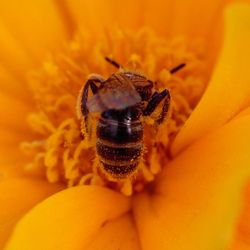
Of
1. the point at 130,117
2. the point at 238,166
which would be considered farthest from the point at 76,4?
the point at 238,166

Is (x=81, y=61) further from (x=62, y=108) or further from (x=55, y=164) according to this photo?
(x=55, y=164)

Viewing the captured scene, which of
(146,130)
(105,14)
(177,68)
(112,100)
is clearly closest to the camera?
(112,100)

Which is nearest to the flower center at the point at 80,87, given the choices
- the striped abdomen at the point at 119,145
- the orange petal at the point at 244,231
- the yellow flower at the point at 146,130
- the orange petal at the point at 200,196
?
the yellow flower at the point at 146,130

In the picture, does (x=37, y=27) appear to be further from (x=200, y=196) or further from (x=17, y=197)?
(x=200, y=196)

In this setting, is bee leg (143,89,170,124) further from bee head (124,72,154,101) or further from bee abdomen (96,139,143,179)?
bee abdomen (96,139,143,179)

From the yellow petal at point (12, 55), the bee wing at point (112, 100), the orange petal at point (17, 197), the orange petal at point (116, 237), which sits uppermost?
the bee wing at point (112, 100)

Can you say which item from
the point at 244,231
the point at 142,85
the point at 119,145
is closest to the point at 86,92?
the point at 142,85

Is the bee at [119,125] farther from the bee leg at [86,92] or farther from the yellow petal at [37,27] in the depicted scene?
the yellow petal at [37,27]
